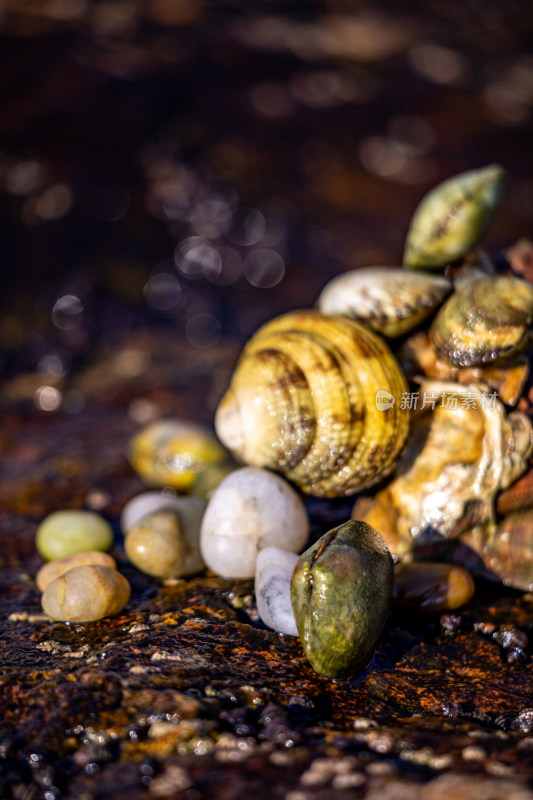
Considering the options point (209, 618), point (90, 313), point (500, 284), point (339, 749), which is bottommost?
point (90, 313)

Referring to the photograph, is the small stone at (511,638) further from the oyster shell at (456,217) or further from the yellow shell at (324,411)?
the oyster shell at (456,217)

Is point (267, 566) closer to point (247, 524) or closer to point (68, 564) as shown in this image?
point (247, 524)

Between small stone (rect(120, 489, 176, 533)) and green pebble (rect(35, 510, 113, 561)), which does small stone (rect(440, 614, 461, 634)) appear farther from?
green pebble (rect(35, 510, 113, 561))

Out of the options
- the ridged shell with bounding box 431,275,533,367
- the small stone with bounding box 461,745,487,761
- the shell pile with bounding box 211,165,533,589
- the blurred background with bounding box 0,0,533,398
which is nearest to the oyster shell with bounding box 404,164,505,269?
the shell pile with bounding box 211,165,533,589

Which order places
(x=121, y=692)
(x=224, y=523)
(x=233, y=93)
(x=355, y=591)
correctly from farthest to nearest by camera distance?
(x=233, y=93), (x=224, y=523), (x=355, y=591), (x=121, y=692)

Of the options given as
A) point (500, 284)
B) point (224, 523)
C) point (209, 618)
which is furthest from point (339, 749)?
point (500, 284)

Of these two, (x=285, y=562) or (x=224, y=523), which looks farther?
(x=224, y=523)

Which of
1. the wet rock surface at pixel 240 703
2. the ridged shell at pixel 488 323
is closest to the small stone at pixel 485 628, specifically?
the wet rock surface at pixel 240 703

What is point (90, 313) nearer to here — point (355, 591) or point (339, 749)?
point (355, 591)
